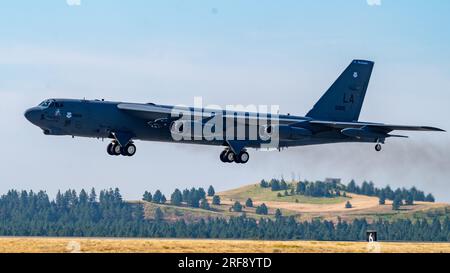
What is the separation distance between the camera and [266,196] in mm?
93500

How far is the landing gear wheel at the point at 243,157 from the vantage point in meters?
56.4

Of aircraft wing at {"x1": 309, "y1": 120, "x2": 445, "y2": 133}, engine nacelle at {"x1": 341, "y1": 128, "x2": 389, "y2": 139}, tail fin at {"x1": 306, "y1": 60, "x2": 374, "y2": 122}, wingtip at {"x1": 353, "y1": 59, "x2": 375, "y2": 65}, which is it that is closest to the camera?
aircraft wing at {"x1": 309, "y1": 120, "x2": 445, "y2": 133}

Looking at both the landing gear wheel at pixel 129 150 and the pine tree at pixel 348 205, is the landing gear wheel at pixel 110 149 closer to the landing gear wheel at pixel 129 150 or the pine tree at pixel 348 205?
the landing gear wheel at pixel 129 150

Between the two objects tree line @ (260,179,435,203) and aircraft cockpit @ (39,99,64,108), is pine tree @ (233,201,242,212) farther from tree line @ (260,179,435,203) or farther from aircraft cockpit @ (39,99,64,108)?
aircraft cockpit @ (39,99,64,108)

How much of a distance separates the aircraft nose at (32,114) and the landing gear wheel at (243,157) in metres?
12.2

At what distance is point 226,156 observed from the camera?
56875 mm

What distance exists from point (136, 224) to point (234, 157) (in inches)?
429

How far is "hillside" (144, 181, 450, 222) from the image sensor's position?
72938mm

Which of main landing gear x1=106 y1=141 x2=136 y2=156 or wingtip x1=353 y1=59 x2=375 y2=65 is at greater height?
wingtip x1=353 y1=59 x2=375 y2=65

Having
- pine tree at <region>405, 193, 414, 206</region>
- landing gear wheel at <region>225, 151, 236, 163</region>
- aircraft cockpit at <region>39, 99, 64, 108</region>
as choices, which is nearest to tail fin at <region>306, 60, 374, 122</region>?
landing gear wheel at <region>225, 151, 236, 163</region>

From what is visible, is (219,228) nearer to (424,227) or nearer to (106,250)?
(424,227)
